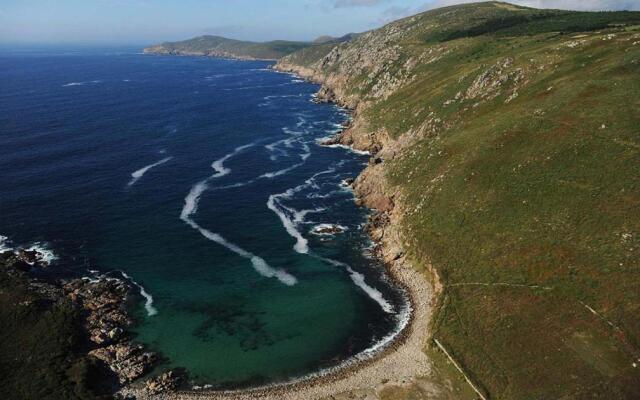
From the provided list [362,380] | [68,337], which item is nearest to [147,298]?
[68,337]

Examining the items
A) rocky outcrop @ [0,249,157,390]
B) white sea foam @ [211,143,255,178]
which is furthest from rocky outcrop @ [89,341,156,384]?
white sea foam @ [211,143,255,178]

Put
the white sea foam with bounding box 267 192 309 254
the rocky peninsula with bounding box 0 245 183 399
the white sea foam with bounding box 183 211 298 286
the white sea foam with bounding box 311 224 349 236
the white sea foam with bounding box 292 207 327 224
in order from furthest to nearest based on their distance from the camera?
the white sea foam with bounding box 292 207 327 224 < the white sea foam with bounding box 311 224 349 236 < the white sea foam with bounding box 267 192 309 254 < the white sea foam with bounding box 183 211 298 286 < the rocky peninsula with bounding box 0 245 183 399

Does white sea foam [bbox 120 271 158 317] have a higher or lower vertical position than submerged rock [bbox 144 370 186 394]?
higher

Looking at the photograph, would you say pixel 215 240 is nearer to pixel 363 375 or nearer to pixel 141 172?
pixel 363 375

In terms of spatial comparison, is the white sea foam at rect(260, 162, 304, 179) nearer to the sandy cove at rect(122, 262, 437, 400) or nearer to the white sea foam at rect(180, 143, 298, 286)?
the white sea foam at rect(180, 143, 298, 286)

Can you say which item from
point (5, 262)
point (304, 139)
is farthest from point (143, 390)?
point (304, 139)

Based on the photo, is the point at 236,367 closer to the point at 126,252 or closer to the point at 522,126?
the point at 126,252
